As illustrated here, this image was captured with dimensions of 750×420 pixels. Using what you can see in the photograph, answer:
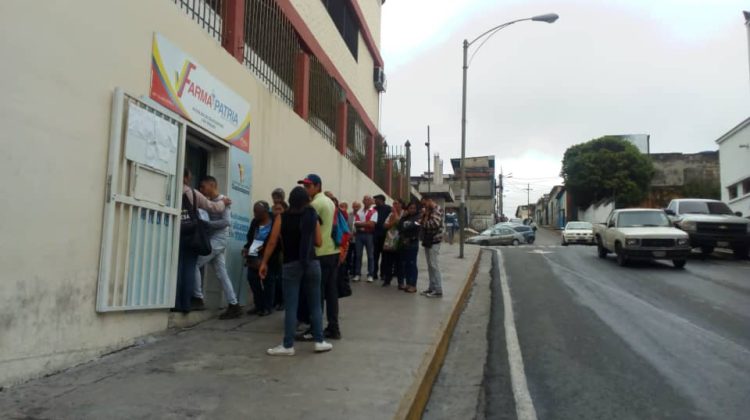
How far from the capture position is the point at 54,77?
4199mm

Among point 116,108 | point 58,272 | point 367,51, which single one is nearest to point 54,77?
point 116,108

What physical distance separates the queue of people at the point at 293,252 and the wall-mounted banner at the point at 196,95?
28.7 inches

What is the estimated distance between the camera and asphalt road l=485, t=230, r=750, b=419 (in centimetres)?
443

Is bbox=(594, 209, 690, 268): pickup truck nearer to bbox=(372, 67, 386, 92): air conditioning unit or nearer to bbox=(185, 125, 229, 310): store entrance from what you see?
bbox=(185, 125, 229, 310): store entrance

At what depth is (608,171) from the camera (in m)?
47.2

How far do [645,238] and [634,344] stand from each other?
7988 millimetres

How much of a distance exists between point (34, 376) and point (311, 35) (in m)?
10.6

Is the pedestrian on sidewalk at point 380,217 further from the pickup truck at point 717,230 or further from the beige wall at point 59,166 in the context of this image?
the pickup truck at point 717,230

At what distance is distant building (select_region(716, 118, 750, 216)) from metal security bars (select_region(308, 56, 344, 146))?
18.9m

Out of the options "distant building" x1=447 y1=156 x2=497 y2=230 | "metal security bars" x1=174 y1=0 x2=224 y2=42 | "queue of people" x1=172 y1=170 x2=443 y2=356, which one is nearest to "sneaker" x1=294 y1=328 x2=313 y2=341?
"queue of people" x1=172 y1=170 x2=443 y2=356

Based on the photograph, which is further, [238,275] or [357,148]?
[357,148]

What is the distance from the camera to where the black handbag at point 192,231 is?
5.98m

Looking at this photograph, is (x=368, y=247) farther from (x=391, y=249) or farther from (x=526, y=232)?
(x=526, y=232)

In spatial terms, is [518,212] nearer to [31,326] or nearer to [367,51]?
[367,51]
